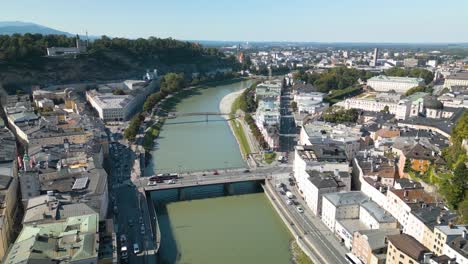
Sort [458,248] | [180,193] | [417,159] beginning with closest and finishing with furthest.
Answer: [458,248], [417,159], [180,193]

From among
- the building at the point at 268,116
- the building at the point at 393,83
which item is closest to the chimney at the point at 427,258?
the building at the point at 268,116

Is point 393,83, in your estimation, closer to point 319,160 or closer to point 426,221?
point 319,160

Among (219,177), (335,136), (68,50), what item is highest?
(68,50)

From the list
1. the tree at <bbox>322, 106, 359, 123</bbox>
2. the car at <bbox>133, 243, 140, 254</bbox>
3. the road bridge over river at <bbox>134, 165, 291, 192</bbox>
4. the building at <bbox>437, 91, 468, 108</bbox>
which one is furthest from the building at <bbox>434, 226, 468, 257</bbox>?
the building at <bbox>437, 91, 468, 108</bbox>

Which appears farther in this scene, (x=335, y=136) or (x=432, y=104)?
(x=432, y=104)

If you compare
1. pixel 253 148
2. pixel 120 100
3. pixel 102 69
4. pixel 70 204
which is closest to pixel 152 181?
pixel 70 204

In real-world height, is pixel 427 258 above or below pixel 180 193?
above

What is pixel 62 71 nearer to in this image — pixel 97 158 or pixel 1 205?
pixel 97 158

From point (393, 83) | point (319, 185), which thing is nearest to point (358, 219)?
point (319, 185)
